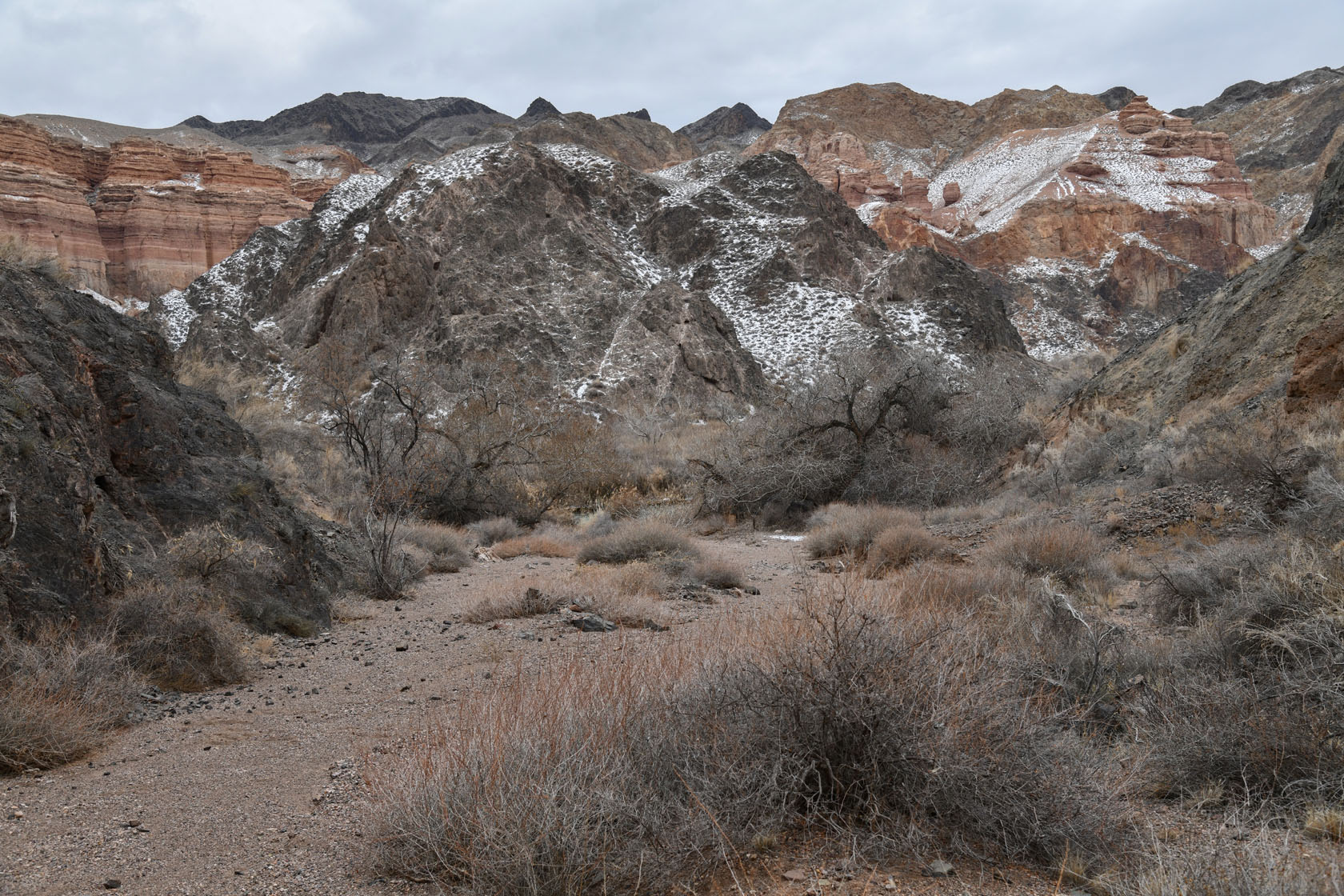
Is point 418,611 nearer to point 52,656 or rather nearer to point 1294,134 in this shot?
point 52,656

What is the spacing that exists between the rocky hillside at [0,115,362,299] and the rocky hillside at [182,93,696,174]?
34544mm

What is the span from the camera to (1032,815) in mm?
2740

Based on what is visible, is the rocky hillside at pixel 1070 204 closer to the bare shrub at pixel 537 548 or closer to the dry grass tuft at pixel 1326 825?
the bare shrub at pixel 537 548

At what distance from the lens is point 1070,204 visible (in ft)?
241

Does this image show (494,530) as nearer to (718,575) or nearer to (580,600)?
(718,575)

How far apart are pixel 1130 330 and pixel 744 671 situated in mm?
69164

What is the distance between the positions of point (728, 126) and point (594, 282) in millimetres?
125431

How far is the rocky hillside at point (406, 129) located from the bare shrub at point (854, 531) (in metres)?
87.7

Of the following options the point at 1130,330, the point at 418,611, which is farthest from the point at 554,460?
the point at 1130,330

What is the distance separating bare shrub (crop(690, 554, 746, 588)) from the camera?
30.9 ft

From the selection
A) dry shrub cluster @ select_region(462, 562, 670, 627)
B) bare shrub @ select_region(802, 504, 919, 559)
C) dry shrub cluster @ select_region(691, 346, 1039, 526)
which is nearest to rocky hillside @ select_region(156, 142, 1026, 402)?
dry shrub cluster @ select_region(691, 346, 1039, 526)

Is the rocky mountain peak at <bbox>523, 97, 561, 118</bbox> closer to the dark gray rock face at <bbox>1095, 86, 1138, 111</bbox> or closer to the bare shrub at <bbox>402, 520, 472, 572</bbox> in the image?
the dark gray rock face at <bbox>1095, 86, 1138, 111</bbox>

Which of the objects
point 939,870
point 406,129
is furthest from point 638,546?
point 406,129

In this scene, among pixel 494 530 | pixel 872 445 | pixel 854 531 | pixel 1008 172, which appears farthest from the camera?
pixel 1008 172
